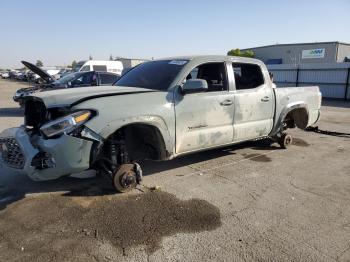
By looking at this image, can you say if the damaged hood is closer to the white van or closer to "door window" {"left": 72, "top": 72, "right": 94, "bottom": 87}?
"door window" {"left": 72, "top": 72, "right": 94, "bottom": 87}

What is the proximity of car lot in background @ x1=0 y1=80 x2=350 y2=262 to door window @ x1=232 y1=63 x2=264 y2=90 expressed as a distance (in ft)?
4.74

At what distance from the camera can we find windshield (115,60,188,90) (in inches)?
192

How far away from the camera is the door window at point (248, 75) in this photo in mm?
5871

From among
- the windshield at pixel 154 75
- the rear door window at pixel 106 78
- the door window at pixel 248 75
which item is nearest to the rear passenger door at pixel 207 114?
the windshield at pixel 154 75

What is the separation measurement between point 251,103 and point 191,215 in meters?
2.67

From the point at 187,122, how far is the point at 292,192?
177 centimetres

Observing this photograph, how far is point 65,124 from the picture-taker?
373 centimetres

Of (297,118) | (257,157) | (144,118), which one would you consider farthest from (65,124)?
(297,118)

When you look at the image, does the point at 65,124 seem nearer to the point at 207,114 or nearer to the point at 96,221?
the point at 96,221

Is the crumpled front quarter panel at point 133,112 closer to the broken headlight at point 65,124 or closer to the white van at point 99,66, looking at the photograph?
the broken headlight at point 65,124

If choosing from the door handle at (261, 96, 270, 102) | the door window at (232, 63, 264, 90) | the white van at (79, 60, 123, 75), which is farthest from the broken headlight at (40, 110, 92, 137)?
the white van at (79, 60, 123, 75)

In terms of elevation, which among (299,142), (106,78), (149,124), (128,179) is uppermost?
(106,78)

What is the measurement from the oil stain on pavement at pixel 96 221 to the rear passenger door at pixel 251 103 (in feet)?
6.43

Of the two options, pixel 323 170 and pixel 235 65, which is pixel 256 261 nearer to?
pixel 323 170
